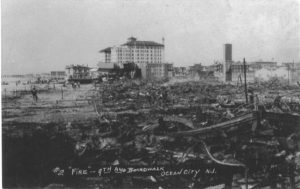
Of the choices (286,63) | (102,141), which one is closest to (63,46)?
(102,141)

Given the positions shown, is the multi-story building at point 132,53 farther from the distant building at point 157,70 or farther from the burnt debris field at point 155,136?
the burnt debris field at point 155,136

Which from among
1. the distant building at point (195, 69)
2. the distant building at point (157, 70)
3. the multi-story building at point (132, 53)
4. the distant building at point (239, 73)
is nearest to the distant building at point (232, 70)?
the distant building at point (239, 73)

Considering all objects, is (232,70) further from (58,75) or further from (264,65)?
(58,75)

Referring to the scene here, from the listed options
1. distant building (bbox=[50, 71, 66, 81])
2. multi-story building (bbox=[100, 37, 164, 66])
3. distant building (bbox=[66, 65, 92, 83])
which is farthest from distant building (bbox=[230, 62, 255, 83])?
distant building (bbox=[50, 71, 66, 81])

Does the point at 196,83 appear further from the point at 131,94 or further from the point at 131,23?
the point at 131,23

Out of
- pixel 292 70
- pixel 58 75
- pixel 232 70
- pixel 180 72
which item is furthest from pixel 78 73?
pixel 292 70

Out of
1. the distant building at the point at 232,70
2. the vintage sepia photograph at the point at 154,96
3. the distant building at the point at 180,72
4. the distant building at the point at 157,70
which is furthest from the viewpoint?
the distant building at the point at 232,70
